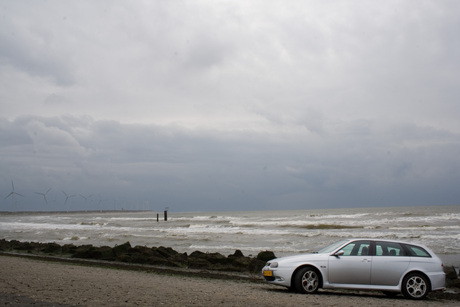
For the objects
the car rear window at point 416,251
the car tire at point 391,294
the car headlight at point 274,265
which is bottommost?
the car tire at point 391,294

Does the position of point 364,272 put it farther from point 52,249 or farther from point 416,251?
point 52,249

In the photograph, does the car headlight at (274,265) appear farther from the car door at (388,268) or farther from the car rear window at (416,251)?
the car rear window at (416,251)

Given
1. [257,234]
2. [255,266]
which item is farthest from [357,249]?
[257,234]

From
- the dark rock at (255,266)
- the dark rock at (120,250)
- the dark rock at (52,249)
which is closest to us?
the dark rock at (255,266)

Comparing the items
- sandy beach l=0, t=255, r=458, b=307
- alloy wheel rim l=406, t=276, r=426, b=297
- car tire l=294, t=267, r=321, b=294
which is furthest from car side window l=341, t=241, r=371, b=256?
alloy wheel rim l=406, t=276, r=426, b=297

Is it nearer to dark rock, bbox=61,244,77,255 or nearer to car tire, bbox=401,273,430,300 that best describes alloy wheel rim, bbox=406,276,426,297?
car tire, bbox=401,273,430,300

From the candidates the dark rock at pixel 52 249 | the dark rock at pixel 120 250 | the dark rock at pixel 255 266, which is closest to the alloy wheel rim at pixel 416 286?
the dark rock at pixel 255 266

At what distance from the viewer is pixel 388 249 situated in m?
12.0

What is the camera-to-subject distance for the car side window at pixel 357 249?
1185 cm

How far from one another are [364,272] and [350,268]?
0.36 m

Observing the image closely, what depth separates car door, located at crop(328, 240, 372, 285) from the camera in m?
11.6

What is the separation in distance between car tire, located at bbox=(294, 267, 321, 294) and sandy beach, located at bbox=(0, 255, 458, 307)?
0.22 meters

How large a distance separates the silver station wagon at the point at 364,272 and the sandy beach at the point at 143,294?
298 millimetres

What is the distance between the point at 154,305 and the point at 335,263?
16.5 ft
